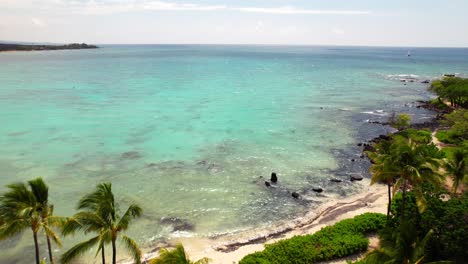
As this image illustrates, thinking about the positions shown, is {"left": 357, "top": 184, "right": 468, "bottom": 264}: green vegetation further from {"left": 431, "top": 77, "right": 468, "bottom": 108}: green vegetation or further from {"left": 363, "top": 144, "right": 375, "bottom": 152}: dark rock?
{"left": 431, "top": 77, "right": 468, "bottom": 108}: green vegetation

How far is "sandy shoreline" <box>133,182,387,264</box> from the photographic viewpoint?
27906mm

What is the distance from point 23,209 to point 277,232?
20780 millimetres

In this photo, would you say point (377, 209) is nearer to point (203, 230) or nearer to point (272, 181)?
point (272, 181)

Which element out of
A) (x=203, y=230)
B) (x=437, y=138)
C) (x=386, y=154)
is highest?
(x=386, y=154)

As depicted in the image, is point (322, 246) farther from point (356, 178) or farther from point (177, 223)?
point (356, 178)

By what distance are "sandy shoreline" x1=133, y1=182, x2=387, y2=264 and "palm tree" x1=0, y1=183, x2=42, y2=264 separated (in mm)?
12081

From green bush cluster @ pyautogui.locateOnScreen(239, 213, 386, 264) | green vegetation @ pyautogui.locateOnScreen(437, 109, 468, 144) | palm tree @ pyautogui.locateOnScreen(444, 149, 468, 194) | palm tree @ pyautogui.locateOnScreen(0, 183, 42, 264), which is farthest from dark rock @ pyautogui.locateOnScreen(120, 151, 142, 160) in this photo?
green vegetation @ pyautogui.locateOnScreen(437, 109, 468, 144)

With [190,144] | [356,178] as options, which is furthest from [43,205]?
[190,144]

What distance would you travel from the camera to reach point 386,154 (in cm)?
2547

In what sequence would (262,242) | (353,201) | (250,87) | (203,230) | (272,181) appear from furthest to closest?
1. (250,87)
2. (272,181)
3. (353,201)
4. (203,230)
5. (262,242)

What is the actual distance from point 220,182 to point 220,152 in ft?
33.6

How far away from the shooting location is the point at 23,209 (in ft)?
56.2

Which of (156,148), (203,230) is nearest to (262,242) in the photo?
(203,230)

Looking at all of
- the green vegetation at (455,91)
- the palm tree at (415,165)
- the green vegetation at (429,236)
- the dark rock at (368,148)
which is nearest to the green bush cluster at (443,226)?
the green vegetation at (429,236)
